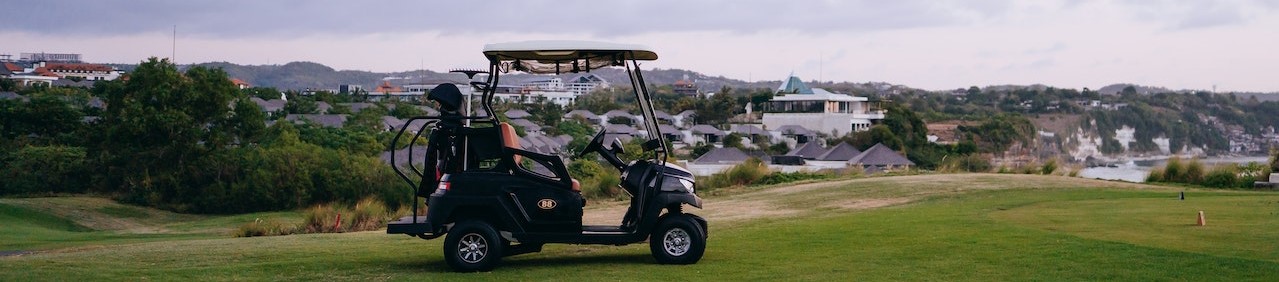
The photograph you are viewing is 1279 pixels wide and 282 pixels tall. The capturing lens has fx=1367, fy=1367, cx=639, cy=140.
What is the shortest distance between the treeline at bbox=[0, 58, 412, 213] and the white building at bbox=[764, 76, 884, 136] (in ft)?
171

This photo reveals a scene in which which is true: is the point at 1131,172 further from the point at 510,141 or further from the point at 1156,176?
the point at 510,141

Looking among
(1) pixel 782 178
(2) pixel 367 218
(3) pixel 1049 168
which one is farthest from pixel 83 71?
(2) pixel 367 218

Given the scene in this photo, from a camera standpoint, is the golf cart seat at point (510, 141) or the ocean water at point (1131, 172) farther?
the ocean water at point (1131, 172)

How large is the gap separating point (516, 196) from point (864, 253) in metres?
3.97

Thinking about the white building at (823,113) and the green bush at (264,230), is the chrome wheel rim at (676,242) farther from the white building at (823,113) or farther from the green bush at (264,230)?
the white building at (823,113)

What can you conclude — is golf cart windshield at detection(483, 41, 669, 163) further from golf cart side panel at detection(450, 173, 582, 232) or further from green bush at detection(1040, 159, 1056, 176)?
green bush at detection(1040, 159, 1056, 176)

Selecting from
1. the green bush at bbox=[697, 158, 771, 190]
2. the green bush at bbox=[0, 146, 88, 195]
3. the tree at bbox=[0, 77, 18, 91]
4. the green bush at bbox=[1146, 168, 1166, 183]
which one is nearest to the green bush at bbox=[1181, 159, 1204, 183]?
the green bush at bbox=[1146, 168, 1166, 183]

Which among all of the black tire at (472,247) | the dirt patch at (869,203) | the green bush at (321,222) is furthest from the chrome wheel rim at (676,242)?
the dirt patch at (869,203)

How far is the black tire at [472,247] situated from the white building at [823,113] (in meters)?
82.5

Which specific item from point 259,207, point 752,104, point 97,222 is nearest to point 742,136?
point 752,104

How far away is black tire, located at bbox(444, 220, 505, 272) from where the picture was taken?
47.4 ft

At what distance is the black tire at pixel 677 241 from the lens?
14.8 m

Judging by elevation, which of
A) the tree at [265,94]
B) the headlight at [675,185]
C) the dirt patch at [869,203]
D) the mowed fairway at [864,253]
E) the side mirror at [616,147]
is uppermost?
the tree at [265,94]

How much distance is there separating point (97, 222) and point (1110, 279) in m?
33.7
